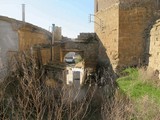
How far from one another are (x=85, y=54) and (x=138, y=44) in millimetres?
5292

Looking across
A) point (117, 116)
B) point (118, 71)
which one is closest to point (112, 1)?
point (118, 71)

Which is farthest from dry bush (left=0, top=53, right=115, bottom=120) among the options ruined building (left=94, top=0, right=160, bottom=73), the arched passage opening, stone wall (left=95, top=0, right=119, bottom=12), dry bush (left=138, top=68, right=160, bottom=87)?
stone wall (left=95, top=0, right=119, bottom=12)

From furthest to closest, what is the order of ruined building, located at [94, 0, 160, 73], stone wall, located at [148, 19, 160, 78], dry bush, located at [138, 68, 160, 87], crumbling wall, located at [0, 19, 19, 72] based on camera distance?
ruined building, located at [94, 0, 160, 73], stone wall, located at [148, 19, 160, 78], dry bush, located at [138, 68, 160, 87], crumbling wall, located at [0, 19, 19, 72]

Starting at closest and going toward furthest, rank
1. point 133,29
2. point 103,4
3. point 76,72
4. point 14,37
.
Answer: point 14,37
point 133,29
point 76,72
point 103,4

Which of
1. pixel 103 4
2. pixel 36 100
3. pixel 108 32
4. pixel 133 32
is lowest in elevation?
pixel 36 100

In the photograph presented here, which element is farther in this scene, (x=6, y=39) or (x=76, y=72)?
(x=76, y=72)

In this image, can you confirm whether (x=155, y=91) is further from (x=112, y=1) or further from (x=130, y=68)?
(x=112, y=1)

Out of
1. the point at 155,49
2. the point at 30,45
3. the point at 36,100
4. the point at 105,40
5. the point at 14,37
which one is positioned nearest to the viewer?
the point at 36,100

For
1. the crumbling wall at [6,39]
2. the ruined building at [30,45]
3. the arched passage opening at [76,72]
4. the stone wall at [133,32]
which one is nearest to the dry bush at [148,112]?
the ruined building at [30,45]

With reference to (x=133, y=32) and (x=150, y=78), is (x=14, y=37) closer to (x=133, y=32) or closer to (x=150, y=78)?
(x=150, y=78)

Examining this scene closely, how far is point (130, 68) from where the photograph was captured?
13984mm

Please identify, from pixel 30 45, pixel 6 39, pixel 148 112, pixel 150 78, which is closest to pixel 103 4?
pixel 150 78

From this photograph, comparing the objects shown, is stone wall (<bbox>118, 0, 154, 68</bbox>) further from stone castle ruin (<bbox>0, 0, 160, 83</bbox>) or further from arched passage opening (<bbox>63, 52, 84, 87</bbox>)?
arched passage opening (<bbox>63, 52, 84, 87</bbox>)

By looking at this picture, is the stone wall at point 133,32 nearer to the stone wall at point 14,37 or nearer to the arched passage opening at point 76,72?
the arched passage opening at point 76,72
